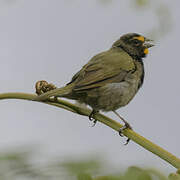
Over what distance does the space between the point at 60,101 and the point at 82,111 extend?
20 centimetres

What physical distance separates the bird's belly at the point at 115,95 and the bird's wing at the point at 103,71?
0.06 meters

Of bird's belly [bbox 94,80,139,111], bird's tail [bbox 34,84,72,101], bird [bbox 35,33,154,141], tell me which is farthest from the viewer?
bird's belly [bbox 94,80,139,111]

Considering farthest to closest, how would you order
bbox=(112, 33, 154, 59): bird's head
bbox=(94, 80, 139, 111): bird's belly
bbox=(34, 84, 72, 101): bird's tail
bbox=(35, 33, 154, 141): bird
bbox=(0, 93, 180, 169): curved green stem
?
bbox=(112, 33, 154, 59): bird's head
bbox=(94, 80, 139, 111): bird's belly
bbox=(35, 33, 154, 141): bird
bbox=(34, 84, 72, 101): bird's tail
bbox=(0, 93, 180, 169): curved green stem

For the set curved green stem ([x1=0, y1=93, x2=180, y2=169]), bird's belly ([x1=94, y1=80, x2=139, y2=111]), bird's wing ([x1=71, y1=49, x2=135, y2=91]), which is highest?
curved green stem ([x1=0, y1=93, x2=180, y2=169])

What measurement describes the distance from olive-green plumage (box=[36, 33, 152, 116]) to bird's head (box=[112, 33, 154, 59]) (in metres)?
0.30

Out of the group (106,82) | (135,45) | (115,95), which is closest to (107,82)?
(106,82)

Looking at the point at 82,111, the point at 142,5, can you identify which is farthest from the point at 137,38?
the point at 82,111

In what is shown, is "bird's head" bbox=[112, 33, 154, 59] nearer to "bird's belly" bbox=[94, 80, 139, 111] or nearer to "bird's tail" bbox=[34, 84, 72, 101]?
"bird's belly" bbox=[94, 80, 139, 111]

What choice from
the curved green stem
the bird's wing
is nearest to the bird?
the bird's wing

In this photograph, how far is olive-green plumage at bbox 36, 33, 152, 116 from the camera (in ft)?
9.96

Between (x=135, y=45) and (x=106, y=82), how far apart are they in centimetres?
92

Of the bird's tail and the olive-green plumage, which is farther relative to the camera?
the olive-green plumage

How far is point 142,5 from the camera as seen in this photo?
2195 mm

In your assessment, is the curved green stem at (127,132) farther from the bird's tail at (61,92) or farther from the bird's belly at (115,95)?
the bird's belly at (115,95)
